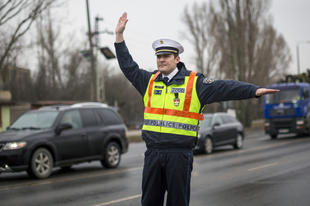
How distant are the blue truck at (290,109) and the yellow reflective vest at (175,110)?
17.9m

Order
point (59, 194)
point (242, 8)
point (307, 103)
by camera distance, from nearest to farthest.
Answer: point (59, 194), point (307, 103), point (242, 8)

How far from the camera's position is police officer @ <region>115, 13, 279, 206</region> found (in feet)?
11.4

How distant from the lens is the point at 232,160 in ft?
40.3

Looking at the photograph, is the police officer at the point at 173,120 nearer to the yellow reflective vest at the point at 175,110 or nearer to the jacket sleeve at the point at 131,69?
the yellow reflective vest at the point at 175,110

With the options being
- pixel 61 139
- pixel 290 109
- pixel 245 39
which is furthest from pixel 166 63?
pixel 245 39

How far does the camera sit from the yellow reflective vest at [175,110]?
353 centimetres

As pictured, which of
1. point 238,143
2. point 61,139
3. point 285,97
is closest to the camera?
point 61,139

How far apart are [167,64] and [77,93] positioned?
36.1m

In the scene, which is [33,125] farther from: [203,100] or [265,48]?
[265,48]

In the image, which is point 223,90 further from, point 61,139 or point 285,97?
point 285,97

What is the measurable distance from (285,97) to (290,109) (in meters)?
0.72

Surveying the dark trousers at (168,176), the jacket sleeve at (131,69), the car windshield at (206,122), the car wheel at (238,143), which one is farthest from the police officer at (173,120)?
the car wheel at (238,143)

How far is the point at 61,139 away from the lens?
31.2 feet

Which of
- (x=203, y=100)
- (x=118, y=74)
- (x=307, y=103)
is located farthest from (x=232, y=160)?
(x=118, y=74)
